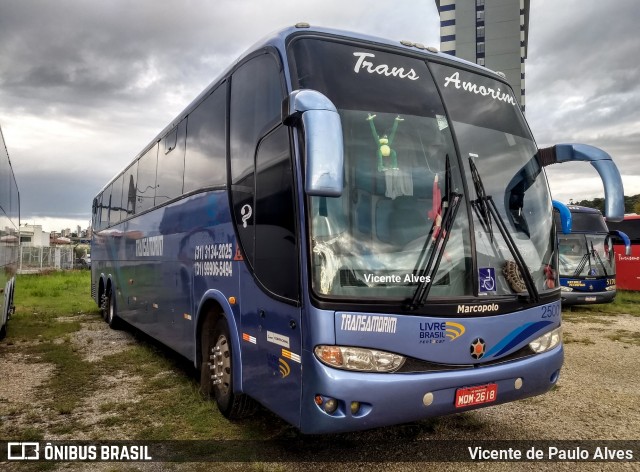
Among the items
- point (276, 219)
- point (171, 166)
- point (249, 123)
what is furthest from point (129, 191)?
point (276, 219)

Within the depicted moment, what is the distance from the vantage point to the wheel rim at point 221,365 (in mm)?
4953

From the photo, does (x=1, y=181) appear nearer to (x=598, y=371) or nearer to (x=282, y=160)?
(x=282, y=160)

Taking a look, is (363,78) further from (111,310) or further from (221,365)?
(111,310)

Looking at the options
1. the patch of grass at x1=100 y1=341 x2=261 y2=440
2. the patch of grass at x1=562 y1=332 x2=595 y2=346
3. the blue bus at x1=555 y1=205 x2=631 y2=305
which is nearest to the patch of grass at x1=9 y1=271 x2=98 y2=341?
the patch of grass at x1=100 y1=341 x2=261 y2=440

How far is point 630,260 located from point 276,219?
20.7 meters

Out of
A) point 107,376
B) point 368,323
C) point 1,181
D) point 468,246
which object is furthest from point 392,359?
point 1,181

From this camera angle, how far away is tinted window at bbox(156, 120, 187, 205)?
22.2 feet

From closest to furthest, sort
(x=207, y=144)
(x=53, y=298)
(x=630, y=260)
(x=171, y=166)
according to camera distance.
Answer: (x=207, y=144)
(x=171, y=166)
(x=53, y=298)
(x=630, y=260)

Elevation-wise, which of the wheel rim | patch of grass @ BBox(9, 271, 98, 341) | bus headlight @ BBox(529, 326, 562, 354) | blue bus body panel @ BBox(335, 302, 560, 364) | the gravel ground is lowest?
the gravel ground

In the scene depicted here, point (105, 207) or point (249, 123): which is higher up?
point (105, 207)

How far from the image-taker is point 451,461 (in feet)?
13.4

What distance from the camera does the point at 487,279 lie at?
386 cm

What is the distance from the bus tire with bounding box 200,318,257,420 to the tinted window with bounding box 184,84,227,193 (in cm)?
151

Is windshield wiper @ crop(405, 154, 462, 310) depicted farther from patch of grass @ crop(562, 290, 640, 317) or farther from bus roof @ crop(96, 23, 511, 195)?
patch of grass @ crop(562, 290, 640, 317)
